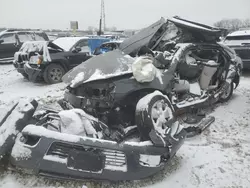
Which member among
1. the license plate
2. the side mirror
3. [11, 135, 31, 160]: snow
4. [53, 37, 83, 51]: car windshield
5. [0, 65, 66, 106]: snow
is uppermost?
[11, 135, 31, 160]: snow

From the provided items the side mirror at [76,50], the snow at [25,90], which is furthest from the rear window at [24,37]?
the side mirror at [76,50]

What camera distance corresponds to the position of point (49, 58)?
26.2 feet

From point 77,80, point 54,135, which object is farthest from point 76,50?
point 54,135

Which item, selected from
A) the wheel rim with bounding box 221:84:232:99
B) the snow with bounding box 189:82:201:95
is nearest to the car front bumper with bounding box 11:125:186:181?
the snow with bounding box 189:82:201:95

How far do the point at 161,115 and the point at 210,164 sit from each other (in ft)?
3.23

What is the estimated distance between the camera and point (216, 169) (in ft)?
10.5

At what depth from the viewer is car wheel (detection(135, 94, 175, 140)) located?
117 inches

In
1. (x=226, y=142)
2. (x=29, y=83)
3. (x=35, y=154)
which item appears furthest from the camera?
(x=29, y=83)

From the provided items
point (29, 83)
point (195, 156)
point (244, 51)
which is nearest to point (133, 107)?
point (195, 156)

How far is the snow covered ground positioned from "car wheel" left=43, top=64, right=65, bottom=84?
4559 mm

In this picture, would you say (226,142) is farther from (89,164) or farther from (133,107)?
(89,164)

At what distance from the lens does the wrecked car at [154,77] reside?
332cm

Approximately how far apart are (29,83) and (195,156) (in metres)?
6.71

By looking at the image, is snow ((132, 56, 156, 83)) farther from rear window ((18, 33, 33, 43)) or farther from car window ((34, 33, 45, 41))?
rear window ((18, 33, 33, 43))
